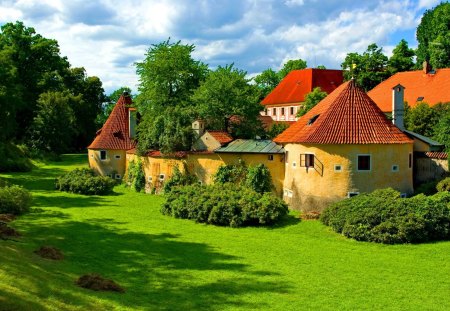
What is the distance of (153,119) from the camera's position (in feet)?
138

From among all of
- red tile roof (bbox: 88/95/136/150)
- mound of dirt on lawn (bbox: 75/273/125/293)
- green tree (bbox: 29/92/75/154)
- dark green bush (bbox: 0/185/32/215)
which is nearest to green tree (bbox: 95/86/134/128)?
green tree (bbox: 29/92/75/154)

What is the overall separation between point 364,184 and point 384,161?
1.81 meters

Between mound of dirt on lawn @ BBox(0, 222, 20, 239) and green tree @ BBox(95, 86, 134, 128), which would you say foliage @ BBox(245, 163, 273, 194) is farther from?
green tree @ BBox(95, 86, 134, 128)

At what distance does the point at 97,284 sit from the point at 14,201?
16.5m

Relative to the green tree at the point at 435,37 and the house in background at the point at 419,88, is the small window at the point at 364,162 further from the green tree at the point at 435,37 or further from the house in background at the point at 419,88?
the green tree at the point at 435,37

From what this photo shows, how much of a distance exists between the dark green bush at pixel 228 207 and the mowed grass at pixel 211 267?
0.77 metres

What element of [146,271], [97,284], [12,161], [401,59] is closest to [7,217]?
[146,271]

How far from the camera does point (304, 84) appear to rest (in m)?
72.2

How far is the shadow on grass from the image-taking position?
14.8 meters

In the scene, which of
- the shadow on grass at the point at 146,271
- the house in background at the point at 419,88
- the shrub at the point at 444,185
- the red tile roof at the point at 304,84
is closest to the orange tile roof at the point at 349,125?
the shrub at the point at 444,185

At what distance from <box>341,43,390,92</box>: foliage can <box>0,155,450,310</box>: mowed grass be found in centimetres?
2914

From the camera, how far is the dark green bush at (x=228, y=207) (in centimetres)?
2811

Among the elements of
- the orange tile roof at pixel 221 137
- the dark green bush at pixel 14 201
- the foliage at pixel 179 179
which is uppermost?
the orange tile roof at pixel 221 137

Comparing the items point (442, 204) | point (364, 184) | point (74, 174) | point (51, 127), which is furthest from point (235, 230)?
point (51, 127)
